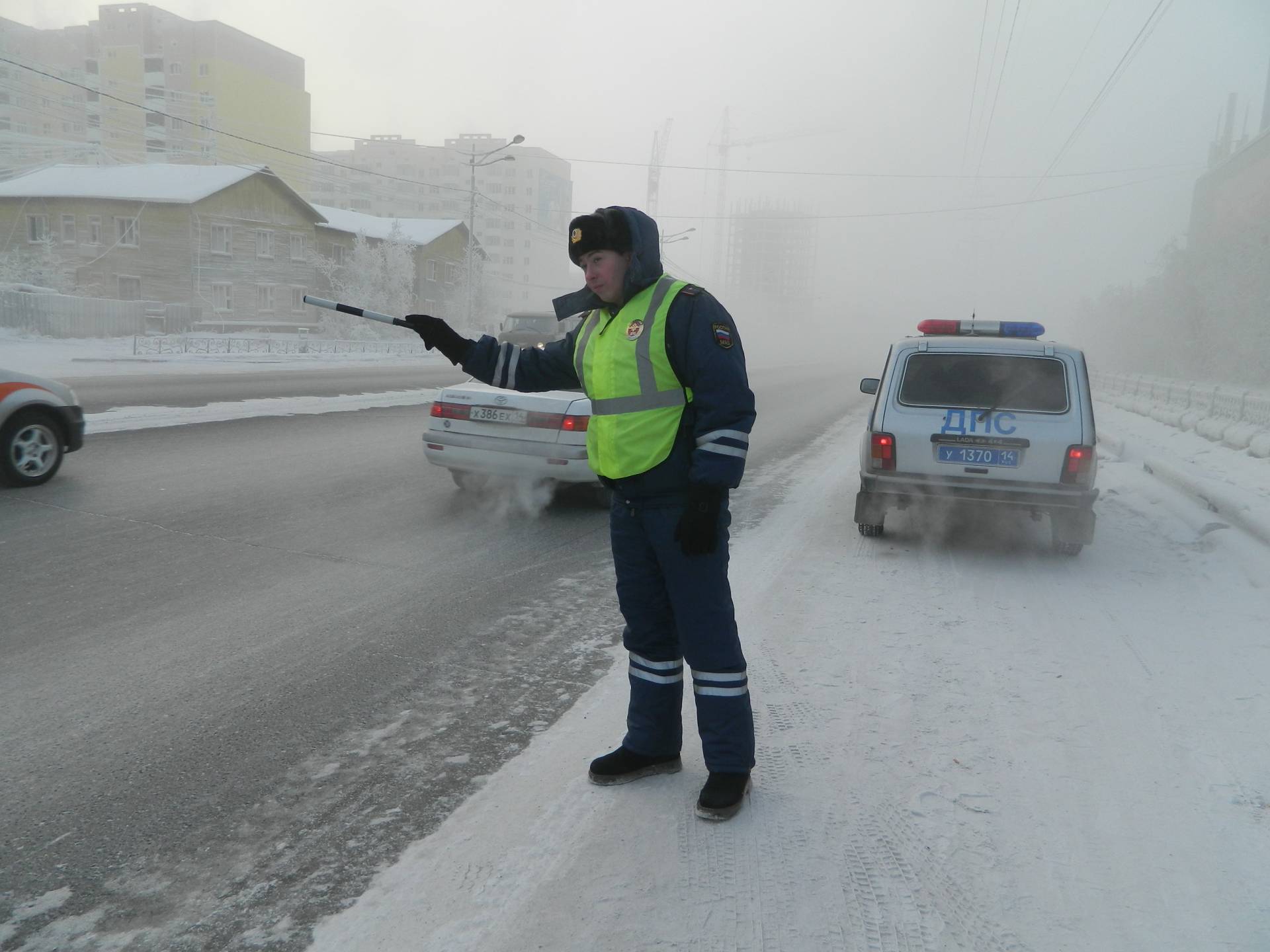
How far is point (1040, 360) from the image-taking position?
24.1 ft

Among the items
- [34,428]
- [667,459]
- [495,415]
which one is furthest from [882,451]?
[34,428]

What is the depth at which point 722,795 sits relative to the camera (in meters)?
3.18

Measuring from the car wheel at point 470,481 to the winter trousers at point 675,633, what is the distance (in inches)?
231

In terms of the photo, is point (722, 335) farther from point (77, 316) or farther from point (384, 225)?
point (384, 225)

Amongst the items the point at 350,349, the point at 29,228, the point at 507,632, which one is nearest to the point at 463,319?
the point at 350,349

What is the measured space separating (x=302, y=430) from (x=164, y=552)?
256 inches

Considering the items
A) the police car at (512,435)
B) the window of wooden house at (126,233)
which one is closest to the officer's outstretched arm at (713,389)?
the police car at (512,435)

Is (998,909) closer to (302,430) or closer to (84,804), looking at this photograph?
(84,804)

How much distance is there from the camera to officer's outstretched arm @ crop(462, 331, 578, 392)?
358cm

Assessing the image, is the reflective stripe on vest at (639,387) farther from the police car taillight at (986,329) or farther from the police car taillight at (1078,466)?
the police car taillight at (986,329)

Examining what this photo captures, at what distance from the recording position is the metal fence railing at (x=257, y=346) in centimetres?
3155

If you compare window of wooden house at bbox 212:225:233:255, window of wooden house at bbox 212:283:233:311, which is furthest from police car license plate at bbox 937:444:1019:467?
window of wooden house at bbox 212:225:233:255

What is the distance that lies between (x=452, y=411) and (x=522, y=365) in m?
5.08

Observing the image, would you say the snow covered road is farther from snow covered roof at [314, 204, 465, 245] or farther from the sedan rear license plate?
snow covered roof at [314, 204, 465, 245]
